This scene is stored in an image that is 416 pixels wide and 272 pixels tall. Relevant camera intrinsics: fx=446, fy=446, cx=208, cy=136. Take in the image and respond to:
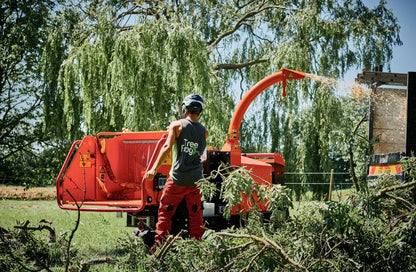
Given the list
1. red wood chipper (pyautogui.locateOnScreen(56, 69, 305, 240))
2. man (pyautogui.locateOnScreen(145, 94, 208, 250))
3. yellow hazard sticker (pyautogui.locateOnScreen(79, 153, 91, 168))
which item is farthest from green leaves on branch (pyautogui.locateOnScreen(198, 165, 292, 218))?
yellow hazard sticker (pyautogui.locateOnScreen(79, 153, 91, 168))

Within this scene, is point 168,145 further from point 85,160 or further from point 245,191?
point 85,160

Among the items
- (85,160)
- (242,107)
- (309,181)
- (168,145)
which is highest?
(242,107)

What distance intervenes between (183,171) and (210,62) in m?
7.79

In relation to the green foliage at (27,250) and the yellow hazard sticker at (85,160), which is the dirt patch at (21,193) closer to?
the yellow hazard sticker at (85,160)

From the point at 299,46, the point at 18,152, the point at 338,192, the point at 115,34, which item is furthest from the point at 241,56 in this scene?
the point at 338,192

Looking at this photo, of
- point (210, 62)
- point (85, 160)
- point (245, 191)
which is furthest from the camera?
point (210, 62)

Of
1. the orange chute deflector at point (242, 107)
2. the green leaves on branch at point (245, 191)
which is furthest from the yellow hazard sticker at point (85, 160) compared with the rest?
the green leaves on branch at point (245, 191)

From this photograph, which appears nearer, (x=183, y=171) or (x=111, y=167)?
(x=183, y=171)

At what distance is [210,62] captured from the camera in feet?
41.0

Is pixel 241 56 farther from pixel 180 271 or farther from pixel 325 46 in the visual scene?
pixel 180 271

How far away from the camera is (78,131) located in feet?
40.6

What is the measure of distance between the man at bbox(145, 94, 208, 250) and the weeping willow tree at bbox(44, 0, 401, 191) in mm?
5772

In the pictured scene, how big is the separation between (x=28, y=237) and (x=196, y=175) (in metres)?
1.92

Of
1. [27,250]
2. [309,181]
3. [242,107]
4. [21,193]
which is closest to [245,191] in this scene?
[27,250]
